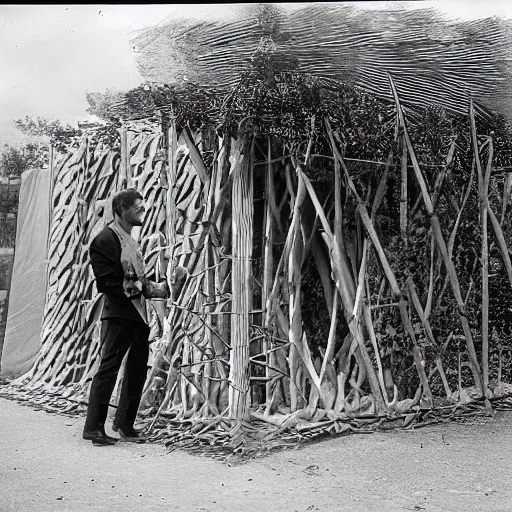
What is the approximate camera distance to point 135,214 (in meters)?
2.68

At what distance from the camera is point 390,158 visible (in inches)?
110

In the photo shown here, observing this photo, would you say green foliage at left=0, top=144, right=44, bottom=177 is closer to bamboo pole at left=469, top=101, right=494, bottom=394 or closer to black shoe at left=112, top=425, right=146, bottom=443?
black shoe at left=112, top=425, right=146, bottom=443

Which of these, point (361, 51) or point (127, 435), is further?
point (361, 51)

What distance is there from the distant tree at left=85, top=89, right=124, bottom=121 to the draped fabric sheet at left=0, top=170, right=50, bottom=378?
0.25 m

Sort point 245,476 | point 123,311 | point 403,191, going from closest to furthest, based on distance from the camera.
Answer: point 245,476
point 123,311
point 403,191

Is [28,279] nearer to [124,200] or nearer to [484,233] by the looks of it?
[124,200]

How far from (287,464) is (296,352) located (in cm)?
35

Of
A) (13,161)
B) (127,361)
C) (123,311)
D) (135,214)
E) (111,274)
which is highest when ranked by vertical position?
(13,161)

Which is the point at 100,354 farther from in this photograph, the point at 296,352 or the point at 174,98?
the point at 174,98

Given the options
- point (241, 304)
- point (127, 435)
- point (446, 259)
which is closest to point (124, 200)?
point (241, 304)

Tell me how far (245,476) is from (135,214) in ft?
2.88

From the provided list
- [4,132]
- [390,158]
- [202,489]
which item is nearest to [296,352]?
[202,489]

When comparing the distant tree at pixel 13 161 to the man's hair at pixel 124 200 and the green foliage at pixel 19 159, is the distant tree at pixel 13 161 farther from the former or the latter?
the man's hair at pixel 124 200

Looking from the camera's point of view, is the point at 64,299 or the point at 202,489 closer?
the point at 202,489
